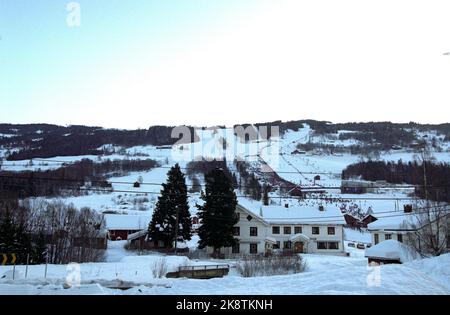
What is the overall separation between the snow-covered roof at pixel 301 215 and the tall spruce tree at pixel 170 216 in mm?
12248

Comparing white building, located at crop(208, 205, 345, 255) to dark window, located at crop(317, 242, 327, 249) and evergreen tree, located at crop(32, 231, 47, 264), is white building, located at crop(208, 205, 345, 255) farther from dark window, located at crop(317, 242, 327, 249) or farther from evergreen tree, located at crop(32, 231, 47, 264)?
evergreen tree, located at crop(32, 231, 47, 264)

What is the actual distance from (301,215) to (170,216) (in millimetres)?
19843

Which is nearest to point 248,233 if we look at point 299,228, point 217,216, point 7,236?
point 217,216

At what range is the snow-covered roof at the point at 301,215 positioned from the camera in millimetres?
49688

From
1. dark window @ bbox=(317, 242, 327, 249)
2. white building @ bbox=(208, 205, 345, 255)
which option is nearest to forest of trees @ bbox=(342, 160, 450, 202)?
white building @ bbox=(208, 205, 345, 255)

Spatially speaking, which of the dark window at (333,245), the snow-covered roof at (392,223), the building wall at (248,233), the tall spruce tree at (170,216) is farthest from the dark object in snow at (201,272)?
the dark window at (333,245)

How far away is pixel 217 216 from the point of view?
37469 millimetres

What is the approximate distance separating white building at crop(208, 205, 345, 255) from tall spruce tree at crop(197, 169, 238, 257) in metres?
7.26

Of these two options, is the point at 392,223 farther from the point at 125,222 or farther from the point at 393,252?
the point at 125,222
